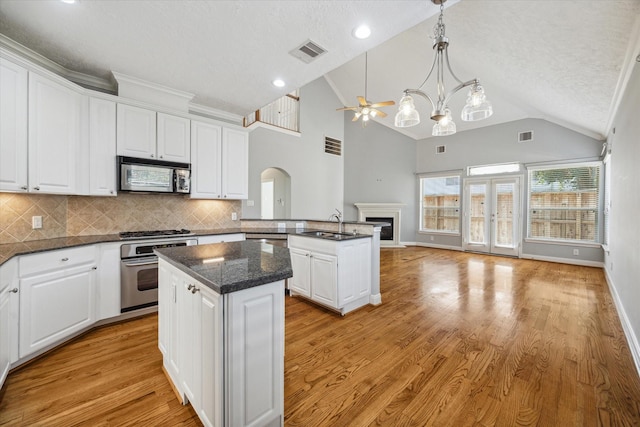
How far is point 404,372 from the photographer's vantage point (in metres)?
2.01

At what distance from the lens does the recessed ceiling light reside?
2.19 meters

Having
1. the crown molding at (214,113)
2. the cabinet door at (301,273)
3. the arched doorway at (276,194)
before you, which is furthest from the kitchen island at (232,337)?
the arched doorway at (276,194)

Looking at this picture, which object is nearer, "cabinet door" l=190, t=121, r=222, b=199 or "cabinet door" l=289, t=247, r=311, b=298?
"cabinet door" l=289, t=247, r=311, b=298

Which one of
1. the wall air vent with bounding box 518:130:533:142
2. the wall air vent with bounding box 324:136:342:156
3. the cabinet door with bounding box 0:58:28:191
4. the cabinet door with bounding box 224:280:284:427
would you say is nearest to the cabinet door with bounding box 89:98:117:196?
the cabinet door with bounding box 0:58:28:191

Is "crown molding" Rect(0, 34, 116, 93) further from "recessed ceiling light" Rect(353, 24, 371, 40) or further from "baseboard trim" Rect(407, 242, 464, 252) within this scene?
"baseboard trim" Rect(407, 242, 464, 252)

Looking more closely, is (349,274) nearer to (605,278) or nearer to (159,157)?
(159,157)

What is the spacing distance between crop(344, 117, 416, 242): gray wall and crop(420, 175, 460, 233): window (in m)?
0.63

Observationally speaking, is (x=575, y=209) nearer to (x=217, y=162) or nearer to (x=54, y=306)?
(x=217, y=162)

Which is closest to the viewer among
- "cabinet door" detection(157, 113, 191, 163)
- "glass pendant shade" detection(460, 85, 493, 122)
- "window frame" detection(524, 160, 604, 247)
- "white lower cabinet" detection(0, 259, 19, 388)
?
"white lower cabinet" detection(0, 259, 19, 388)

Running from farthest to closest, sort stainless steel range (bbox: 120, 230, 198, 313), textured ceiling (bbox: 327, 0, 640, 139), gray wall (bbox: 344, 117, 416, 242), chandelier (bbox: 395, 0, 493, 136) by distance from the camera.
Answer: gray wall (bbox: 344, 117, 416, 242), stainless steel range (bbox: 120, 230, 198, 313), textured ceiling (bbox: 327, 0, 640, 139), chandelier (bbox: 395, 0, 493, 136)

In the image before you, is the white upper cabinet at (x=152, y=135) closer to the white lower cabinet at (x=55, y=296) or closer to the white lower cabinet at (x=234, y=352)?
the white lower cabinet at (x=55, y=296)

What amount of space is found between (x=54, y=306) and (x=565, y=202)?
8811 mm

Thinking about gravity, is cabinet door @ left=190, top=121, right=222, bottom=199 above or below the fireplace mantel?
above

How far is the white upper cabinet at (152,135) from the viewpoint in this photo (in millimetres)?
3002
